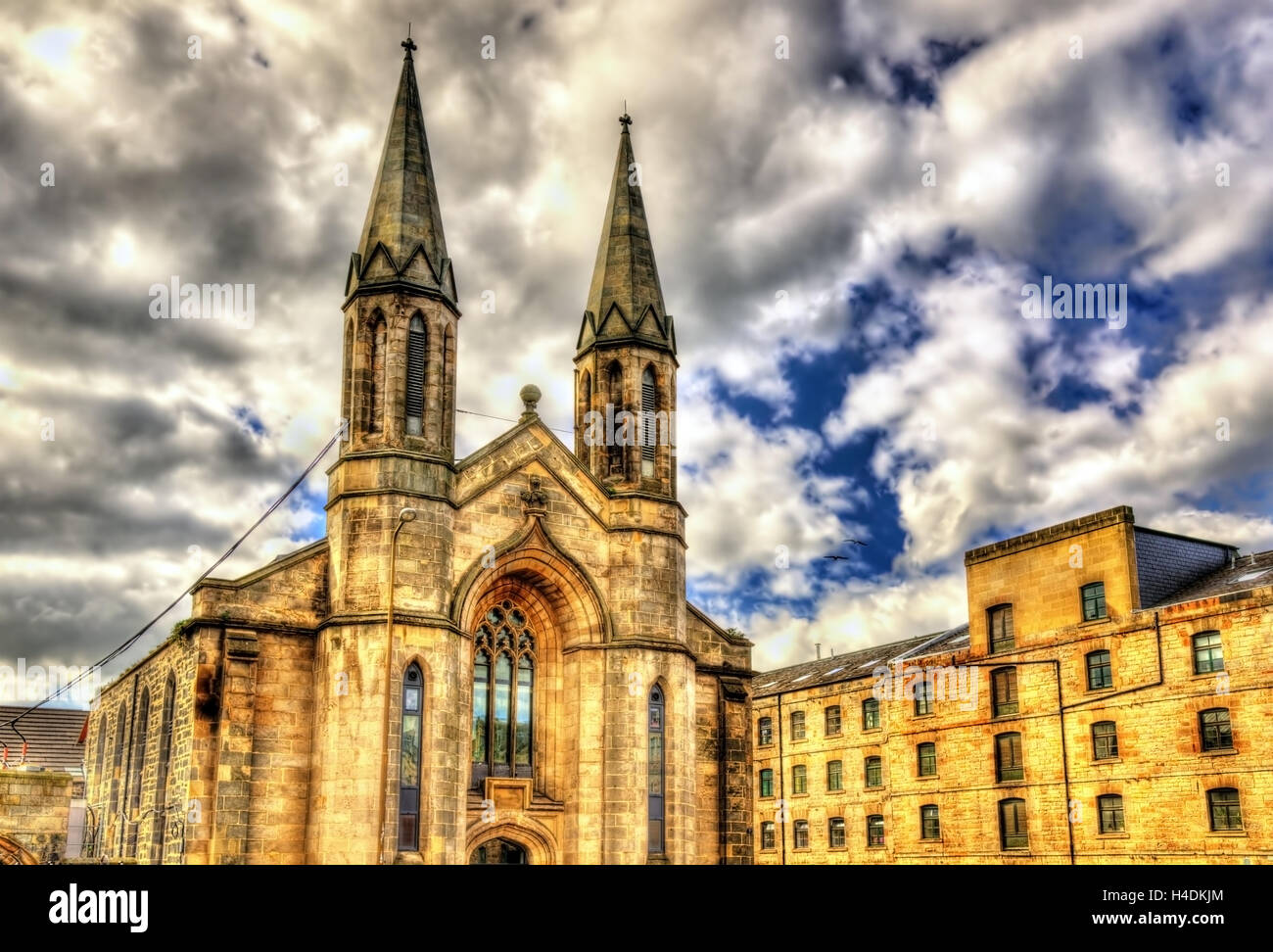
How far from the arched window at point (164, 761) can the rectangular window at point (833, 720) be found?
105 ft

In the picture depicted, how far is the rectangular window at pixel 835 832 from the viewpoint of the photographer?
175 ft

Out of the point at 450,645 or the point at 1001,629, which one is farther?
the point at 1001,629

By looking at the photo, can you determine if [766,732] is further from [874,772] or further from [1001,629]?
[1001,629]

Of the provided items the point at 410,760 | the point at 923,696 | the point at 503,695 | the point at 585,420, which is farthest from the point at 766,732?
the point at 410,760

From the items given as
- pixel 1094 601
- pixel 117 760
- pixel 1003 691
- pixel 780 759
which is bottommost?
pixel 117 760

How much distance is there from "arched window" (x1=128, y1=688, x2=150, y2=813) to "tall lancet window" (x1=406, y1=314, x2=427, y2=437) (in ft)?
38.2

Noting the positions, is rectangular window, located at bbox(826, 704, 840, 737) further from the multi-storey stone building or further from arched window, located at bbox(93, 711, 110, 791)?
arched window, located at bbox(93, 711, 110, 791)

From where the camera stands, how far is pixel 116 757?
38219 mm

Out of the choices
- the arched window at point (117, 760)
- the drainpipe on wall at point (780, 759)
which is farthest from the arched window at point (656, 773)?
the drainpipe on wall at point (780, 759)

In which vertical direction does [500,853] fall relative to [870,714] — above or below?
below

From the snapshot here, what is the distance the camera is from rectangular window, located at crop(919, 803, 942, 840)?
47938 mm

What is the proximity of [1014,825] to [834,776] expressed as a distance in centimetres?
1099

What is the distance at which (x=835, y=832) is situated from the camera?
176ft
